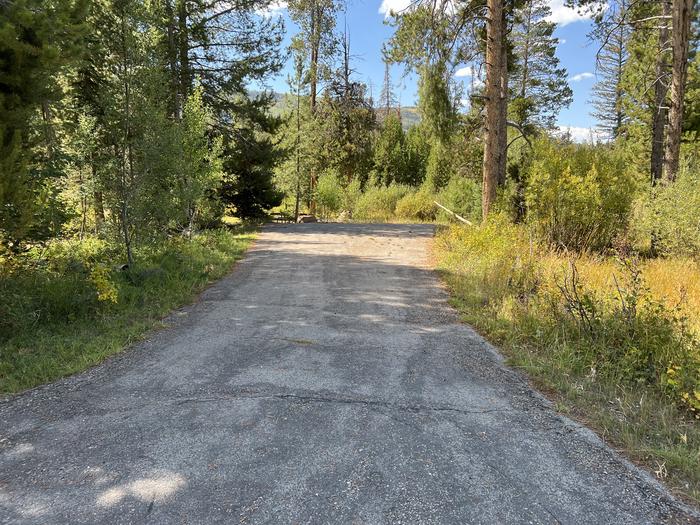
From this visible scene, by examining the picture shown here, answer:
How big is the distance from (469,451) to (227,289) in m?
5.39

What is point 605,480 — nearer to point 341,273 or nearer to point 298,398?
point 298,398

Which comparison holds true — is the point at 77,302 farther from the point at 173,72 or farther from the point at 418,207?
the point at 418,207

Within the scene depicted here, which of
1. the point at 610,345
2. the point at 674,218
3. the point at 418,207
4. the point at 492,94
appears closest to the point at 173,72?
the point at 492,94

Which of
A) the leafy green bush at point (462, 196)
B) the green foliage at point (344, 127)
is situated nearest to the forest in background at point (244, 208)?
the leafy green bush at point (462, 196)

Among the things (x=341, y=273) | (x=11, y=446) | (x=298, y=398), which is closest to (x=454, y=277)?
(x=341, y=273)

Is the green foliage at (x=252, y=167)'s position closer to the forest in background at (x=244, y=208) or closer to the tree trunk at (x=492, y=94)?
the forest in background at (x=244, y=208)

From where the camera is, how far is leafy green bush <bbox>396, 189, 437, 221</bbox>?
2355 cm

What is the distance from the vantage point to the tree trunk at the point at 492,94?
32.6 ft

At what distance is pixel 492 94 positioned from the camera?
10242 mm

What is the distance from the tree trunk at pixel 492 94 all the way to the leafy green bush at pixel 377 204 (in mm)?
13304

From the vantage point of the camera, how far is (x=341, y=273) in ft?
27.9

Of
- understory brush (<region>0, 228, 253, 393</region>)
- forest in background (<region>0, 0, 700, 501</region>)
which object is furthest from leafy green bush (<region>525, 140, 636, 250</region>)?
understory brush (<region>0, 228, 253, 393</region>)

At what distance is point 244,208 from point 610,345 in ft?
48.2

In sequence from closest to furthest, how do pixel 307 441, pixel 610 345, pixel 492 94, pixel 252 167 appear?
pixel 307 441, pixel 610 345, pixel 492 94, pixel 252 167
